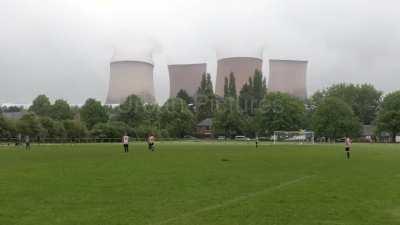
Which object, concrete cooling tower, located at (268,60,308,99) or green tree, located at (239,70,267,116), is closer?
concrete cooling tower, located at (268,60,308,99)

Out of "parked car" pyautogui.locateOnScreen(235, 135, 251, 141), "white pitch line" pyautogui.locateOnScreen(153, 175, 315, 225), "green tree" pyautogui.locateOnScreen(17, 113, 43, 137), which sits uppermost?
"green tree" pyautogui.locateOnScreen(17, 113, 43, 137)

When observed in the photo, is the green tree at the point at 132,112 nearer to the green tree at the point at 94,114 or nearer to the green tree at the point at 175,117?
the green tree at the point at 94,114

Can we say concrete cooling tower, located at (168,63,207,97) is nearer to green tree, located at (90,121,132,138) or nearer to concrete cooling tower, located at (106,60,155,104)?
concrete cooling tower, located at (106,60,155,104)

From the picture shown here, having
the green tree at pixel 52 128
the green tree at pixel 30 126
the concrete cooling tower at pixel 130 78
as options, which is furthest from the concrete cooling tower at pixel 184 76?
the green tree at pixel 30 126

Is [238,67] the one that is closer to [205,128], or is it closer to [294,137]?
[294,137]

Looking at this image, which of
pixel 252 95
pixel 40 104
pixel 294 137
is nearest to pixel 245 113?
pixel 252 95

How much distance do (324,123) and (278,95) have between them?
391 inches

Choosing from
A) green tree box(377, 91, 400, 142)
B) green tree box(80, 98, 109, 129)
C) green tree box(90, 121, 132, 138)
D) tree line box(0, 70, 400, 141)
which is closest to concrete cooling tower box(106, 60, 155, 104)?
green tree box(90, 121, 132, 138)

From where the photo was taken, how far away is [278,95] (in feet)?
332

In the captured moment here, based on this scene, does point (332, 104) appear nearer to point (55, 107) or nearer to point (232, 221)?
point (55, 107)

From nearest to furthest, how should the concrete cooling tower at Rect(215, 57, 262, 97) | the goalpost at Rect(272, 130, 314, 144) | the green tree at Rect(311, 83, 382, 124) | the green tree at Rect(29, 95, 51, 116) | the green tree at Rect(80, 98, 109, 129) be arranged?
the concrete cooling tower at Rect(215, 57, 262, 97) → the goalpost at Rect(272, 130, 314, 144) → the green tree at Rect(80, 98, 109, 129) → the green tree at Rect(29, 95, 51, 116) → the green tree at Rect(311, 83, 382, 124)

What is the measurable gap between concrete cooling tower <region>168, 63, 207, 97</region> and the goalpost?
672 inches

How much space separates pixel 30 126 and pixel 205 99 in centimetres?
5539

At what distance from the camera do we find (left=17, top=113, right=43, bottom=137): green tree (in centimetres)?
7269
